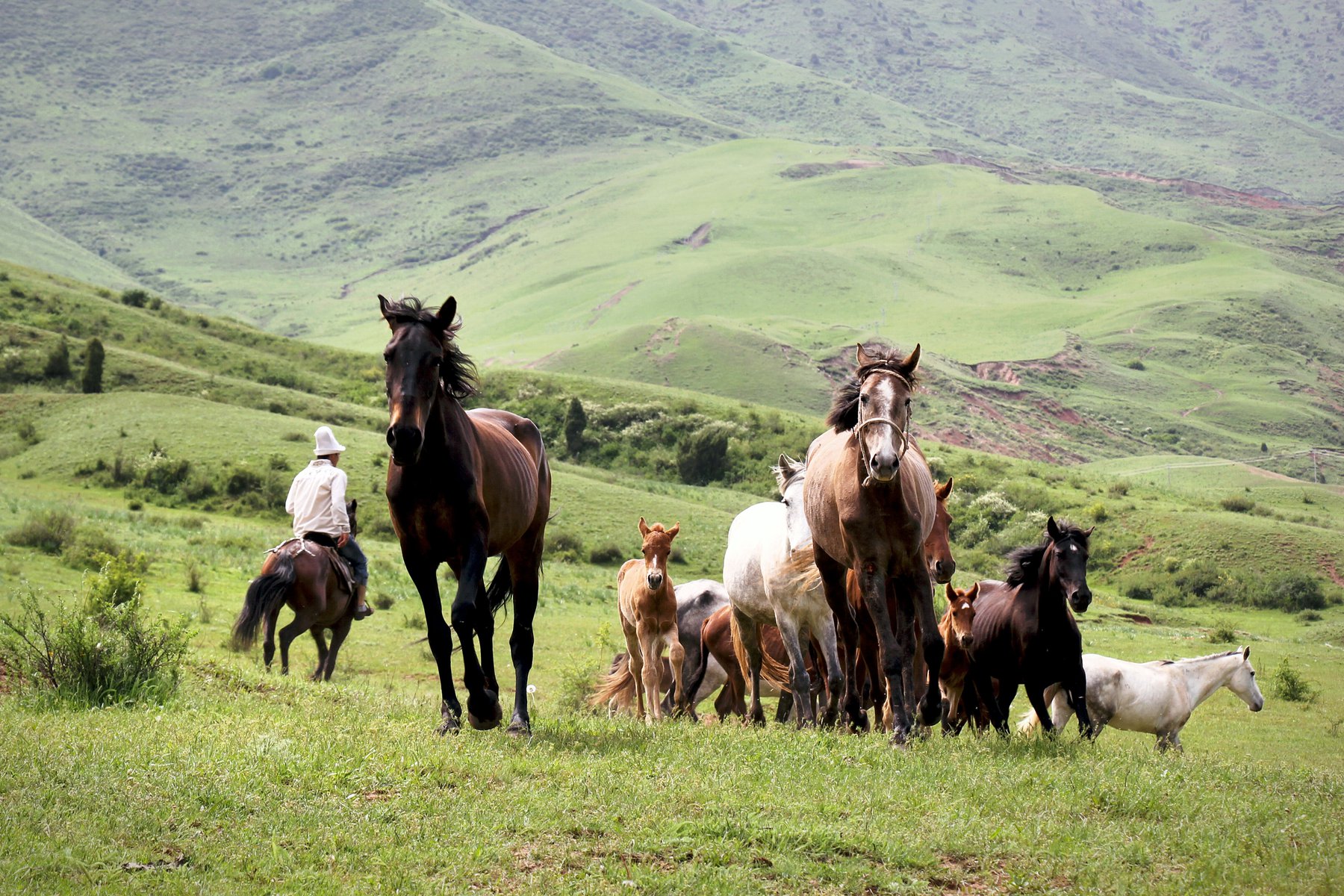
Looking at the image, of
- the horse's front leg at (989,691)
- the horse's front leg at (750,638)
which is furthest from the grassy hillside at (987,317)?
the horse's front leg at (989,691)

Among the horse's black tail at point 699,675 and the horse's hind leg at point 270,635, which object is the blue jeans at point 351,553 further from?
the horse's black tail at point 699,675

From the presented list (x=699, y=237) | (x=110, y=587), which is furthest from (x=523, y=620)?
(x=699, y=237)

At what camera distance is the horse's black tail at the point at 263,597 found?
13.5 m

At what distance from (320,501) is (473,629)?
6.34 m

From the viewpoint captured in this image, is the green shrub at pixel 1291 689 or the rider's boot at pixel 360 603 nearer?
the rider's boot at pixel 360 603

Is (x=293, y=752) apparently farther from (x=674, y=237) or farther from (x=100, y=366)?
(x=674, y=237)

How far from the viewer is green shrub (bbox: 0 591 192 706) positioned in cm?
934

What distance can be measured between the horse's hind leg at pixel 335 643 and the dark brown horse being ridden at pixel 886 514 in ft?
24.7

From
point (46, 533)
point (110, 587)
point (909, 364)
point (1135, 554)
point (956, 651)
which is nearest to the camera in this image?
point (909, 364)

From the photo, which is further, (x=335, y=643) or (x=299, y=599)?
(x=335, y=643)

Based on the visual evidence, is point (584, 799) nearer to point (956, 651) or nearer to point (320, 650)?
point (956, 651)

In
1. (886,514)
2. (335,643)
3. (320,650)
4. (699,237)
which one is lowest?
(320,650)

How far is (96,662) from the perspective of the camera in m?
9.46

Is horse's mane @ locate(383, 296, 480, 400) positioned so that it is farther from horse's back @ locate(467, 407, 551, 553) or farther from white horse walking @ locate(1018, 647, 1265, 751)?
white horse walking @ locate(1018, 647, 1265, 751)
